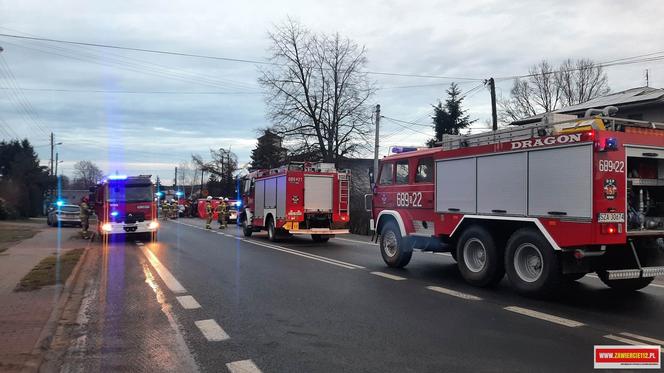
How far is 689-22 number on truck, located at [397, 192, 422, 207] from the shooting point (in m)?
10.4

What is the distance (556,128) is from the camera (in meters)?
7.60

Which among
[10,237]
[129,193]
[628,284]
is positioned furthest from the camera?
[10,237]

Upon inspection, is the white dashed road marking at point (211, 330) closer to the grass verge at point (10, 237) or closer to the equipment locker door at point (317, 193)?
the grass verge at point (10, 237)

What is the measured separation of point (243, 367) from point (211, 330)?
1445mm

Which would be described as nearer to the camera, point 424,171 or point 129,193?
point 424,171

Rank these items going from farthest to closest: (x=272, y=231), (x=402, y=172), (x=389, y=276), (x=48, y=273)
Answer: (x=272, y=231), (x=402, y=172), (x=48, y=273), (x=389, y=276)

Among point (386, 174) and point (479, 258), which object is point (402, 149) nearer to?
point (386, 174)

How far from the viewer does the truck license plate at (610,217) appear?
6.81 m

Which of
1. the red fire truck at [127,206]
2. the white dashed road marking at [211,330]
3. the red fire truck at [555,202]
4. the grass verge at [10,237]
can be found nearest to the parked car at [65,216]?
the grass verge at [10,237]

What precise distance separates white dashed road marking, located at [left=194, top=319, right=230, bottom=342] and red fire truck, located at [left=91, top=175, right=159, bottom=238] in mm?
14172

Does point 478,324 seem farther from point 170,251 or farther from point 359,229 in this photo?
point 359,229

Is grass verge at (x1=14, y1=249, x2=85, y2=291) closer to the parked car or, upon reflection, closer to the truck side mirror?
the truck side mirror

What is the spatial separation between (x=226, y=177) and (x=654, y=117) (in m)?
69.1

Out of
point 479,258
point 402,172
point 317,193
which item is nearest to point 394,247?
point 402,172
